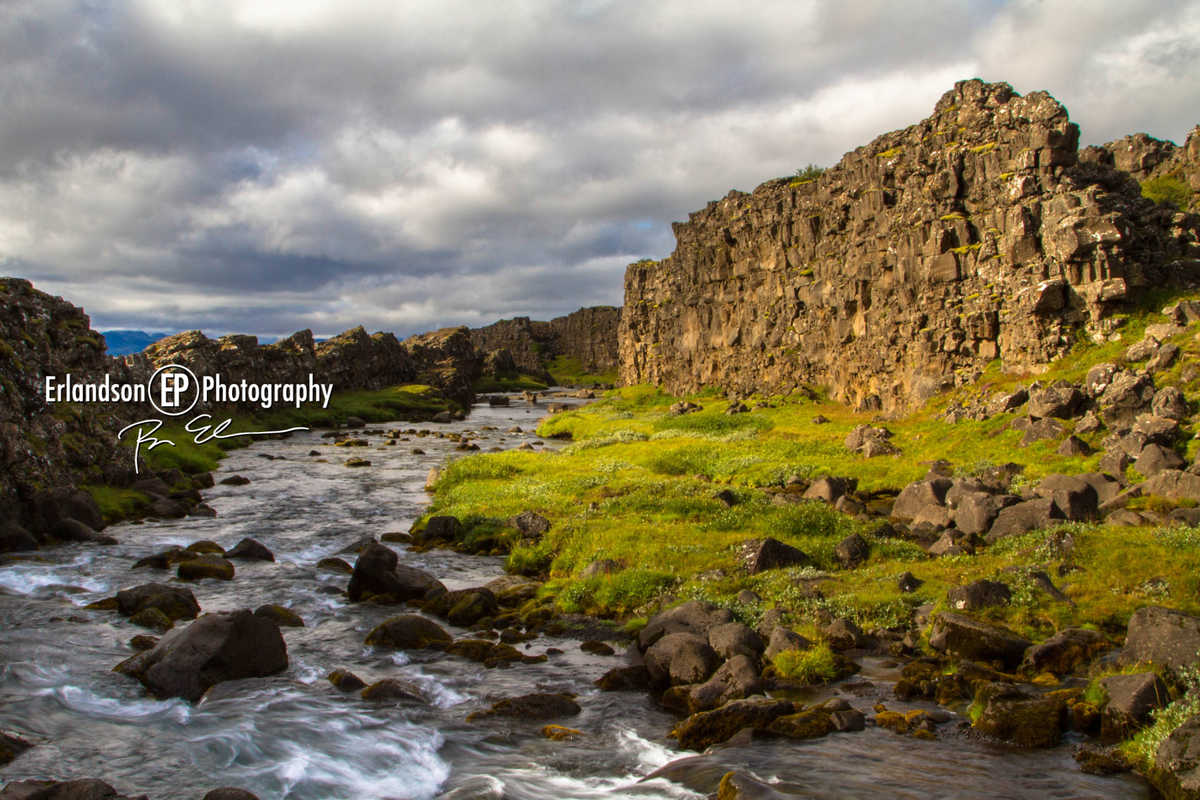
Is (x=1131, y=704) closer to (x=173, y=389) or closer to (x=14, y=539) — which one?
(x=14, y=539)

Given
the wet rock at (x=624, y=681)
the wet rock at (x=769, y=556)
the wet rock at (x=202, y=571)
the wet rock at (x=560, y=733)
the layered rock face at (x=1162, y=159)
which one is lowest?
the wet rock at (x=560, y=733)

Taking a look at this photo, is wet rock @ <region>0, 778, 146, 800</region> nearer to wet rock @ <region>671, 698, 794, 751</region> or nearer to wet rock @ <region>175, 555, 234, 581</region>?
wet rock @ <region>671, 698, 794, 751</region>

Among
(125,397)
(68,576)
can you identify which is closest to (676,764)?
(68,576)

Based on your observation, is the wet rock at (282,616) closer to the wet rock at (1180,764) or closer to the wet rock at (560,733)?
the wet rock at (560,733)

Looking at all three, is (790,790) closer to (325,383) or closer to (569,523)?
(569,523)

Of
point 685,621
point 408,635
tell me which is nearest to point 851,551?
point 685,621

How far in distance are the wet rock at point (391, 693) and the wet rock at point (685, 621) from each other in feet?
21.4

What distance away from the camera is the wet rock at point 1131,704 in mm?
14320

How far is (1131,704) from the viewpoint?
14.4 meters

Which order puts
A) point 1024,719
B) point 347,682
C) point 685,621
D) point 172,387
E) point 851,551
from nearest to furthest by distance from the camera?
point 1024,719 → point 347,682 → point 685,621 → point 851,551 → point 172,387

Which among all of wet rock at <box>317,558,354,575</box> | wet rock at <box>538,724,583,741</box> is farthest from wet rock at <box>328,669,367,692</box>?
wet rock at <box>317,558,354,575</box>

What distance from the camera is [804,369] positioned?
294 ft
